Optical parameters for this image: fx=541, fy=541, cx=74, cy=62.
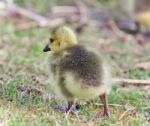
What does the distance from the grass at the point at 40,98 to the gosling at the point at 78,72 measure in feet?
0.64

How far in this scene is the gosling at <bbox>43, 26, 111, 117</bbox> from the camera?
3553mm

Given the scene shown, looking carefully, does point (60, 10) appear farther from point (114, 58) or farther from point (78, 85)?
point (78, 85)

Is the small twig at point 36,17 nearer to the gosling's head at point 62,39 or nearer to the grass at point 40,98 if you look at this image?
the grass at point 40,98

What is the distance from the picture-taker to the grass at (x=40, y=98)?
3676mm

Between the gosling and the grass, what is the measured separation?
19cm

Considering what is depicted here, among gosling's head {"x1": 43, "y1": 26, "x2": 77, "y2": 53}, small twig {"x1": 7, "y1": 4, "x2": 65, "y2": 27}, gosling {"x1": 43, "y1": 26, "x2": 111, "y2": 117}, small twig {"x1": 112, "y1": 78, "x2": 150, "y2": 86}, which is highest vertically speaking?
gosling's head {"x1": 43, "y1": 26, "x2": 77, "y2": 53}

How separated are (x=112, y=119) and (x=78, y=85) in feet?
1.40

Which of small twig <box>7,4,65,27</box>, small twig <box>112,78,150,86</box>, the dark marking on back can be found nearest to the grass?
small twig <box>112,78,150,86</box>

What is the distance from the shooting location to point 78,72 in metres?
3.55

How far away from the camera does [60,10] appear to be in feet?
26.6

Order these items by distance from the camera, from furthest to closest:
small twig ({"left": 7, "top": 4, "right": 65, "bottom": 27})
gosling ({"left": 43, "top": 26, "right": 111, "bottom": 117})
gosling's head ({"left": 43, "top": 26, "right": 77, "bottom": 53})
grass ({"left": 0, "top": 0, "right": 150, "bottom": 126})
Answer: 1. small twig ({"left": 7, "top": 4, "right": 65, "bottom": 27})
2. gosling's head ({"left": 43, "top": 26, "right": 77, "bottom": 53})
3. grass ({"left": 0, "top": 0, "right": 150, "bottom": 126})
4. gosling ({"left": 43, "top": 26, "right": 111, "bottom": 117})

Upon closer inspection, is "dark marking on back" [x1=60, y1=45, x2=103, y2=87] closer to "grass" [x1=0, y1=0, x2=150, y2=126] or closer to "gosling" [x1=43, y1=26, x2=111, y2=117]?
"gosling" [x1=43, y1=26, x2=111, y2=117]

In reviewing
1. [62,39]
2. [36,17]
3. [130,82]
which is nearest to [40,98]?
[62,39]

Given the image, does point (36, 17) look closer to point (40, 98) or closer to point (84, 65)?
point (40, 98)
